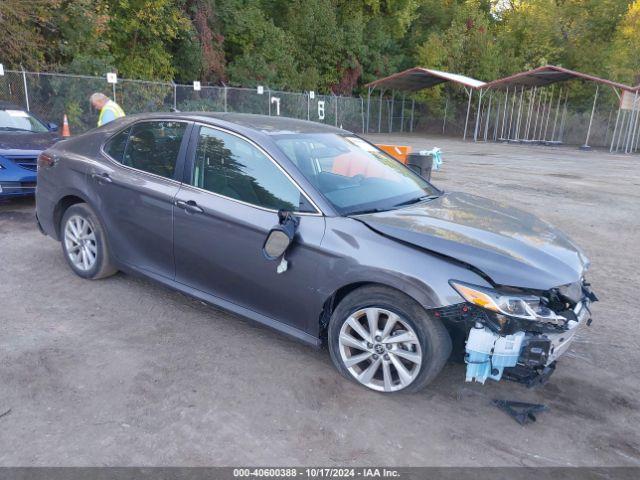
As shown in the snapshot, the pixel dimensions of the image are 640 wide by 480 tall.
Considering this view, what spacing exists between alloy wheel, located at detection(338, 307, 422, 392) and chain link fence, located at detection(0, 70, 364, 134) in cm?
1163

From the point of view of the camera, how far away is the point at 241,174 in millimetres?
3871

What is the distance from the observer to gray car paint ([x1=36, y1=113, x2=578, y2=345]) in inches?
124

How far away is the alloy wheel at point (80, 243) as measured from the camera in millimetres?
4809

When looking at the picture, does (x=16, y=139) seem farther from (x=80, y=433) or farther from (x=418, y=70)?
(x=418, y=70)

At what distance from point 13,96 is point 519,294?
18574 millimetres

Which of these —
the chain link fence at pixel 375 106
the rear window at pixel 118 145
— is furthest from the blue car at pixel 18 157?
the chain link fence at pixel 375 106

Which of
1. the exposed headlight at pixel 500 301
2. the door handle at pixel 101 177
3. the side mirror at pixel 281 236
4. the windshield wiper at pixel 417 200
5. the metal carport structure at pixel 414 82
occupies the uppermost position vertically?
the metal carport structure at pixel 414 82

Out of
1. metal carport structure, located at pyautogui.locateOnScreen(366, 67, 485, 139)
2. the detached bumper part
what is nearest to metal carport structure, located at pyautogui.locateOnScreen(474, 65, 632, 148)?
metal carport structure, located at pyautogui.locateOnScreen(366, 67, 485, 139)

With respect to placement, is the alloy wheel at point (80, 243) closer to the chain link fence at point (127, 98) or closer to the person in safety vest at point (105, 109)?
the person in safety vest at point (105, 109)

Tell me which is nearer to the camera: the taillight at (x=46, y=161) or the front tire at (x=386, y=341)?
the front tire at (x=386, y=341)

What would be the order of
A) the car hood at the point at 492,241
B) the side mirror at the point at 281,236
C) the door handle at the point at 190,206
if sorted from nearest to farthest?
the car hood at the point at 492,241
the side mirror at the point at 281,236
the door handle at the point at 190,206

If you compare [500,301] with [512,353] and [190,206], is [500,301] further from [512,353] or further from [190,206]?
[190,206]

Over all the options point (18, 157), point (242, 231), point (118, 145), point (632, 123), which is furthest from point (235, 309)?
point (632, 123)

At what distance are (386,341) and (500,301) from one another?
0.71 meters
